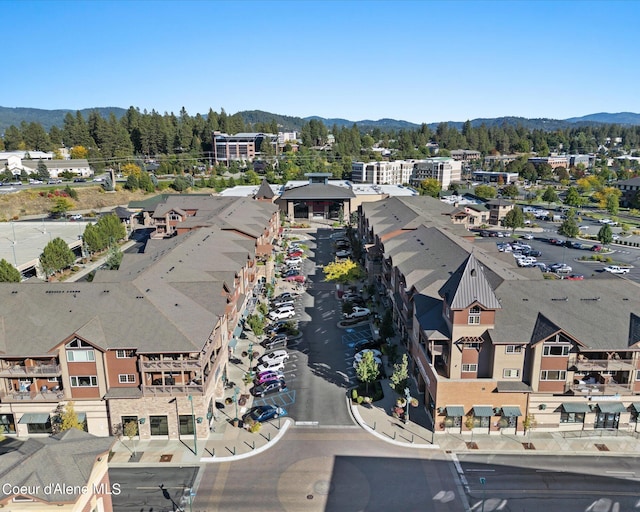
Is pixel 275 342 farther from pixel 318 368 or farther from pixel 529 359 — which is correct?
pixel 529 359

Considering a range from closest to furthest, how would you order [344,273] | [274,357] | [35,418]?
[35,418]
[274,357]
[344,273]

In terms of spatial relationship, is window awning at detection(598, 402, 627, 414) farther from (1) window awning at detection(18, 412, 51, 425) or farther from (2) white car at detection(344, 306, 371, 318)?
(1) window awning at detection(18, 412, 51, 425)

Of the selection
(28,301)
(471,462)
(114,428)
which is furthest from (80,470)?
(471,462)

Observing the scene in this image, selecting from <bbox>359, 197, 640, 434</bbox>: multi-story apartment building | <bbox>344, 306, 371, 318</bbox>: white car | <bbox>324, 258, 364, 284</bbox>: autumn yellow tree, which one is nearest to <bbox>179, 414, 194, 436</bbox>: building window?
<bbox>359, 197, 640, 434</bbox>: multi-story apartment building

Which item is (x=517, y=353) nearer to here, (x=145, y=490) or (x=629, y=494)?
(x=629, y=494)

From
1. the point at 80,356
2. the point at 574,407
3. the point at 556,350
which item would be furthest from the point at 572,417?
the point at 80,356

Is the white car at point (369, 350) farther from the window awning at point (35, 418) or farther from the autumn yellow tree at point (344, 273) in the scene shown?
the window awning at point (35, 418)

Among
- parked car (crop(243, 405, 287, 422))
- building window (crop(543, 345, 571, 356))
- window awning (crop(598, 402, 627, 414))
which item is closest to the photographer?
building window (crop(543, 345, 571, 356))
